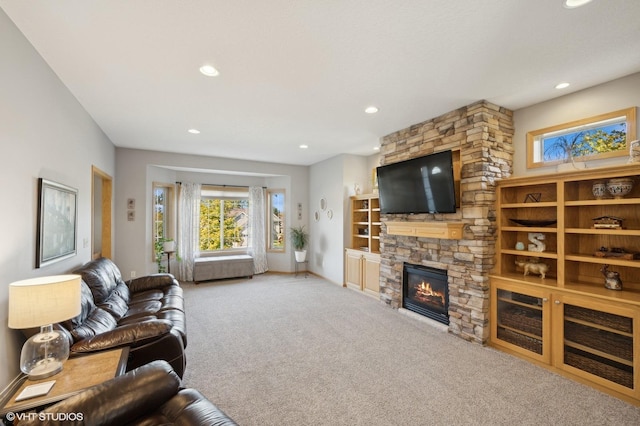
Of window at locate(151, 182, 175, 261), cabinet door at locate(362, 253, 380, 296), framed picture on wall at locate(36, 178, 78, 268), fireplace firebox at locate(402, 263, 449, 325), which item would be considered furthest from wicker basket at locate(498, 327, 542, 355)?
window at locate(151, 182, 175, 261)

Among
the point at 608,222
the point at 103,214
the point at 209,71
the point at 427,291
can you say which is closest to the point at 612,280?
the point at 608,222

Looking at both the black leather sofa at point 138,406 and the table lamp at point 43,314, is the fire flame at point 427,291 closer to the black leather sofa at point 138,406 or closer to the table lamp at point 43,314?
the black leather sofa at point 138,406

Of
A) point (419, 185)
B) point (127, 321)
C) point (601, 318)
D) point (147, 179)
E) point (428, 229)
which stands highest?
point (147, 179)

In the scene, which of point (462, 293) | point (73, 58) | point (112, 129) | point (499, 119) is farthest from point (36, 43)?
point (462, 293)

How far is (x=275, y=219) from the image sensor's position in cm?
744

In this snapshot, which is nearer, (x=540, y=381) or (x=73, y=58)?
(x=73, y=58)

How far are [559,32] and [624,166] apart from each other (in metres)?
1.30

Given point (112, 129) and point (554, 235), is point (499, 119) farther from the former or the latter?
point (112, 129)

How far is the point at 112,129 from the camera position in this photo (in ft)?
13.9

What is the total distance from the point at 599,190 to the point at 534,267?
1.00 meters

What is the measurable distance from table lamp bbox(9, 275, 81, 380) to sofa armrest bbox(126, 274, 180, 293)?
2288mm

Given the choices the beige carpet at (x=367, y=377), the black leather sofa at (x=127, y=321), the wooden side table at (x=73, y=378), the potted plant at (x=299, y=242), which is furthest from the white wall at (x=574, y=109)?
the potted plant at (x=299, y=242)

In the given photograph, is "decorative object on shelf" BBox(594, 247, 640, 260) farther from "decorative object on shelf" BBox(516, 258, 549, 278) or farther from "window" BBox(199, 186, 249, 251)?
"window" BBox(199, 186, 249, 251)

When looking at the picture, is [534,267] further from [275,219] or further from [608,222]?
[275,219]
